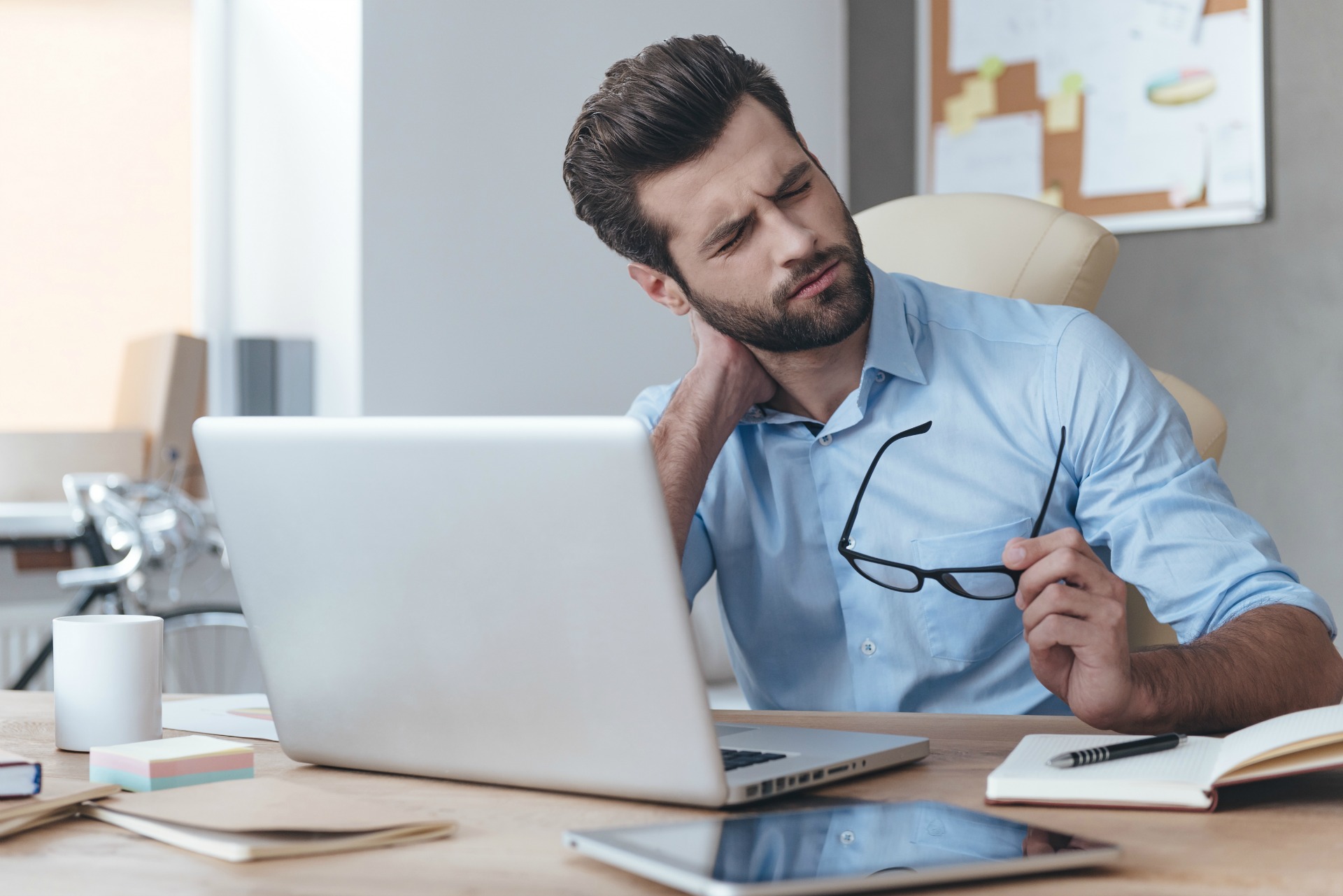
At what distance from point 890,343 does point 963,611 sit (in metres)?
0.27

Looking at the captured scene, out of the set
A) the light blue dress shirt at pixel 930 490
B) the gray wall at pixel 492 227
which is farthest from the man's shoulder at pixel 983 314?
the gray wall at pixel 492 227

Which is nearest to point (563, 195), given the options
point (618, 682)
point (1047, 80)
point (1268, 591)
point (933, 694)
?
point (1047, 80)

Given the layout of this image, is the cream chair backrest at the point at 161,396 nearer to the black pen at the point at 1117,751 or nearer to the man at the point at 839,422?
the man at the point at 839,422

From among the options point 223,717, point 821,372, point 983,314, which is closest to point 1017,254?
point 983,314

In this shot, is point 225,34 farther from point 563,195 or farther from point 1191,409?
point 1191,409

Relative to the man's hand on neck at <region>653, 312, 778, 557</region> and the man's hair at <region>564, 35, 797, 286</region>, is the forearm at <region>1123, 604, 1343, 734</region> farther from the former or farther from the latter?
the man's hair at <region>564, 35, 797, 286</region>

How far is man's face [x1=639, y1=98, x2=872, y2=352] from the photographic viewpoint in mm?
1234

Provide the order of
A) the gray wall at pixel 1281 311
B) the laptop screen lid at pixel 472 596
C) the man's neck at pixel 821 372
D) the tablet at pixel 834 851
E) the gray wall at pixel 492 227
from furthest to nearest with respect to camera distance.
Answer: the gray wall at pixel 1281 311
the gray wall at pixel 492 227
the man's neck at pixel 821 372
the laptop screen lid at pixel 472 596
the tablet at pixel 834 851

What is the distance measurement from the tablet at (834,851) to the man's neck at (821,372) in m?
0.71

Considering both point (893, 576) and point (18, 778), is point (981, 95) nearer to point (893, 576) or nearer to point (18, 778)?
point (893, 576)

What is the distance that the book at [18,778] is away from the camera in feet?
2.26

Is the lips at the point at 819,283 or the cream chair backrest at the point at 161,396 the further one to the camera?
the cream chair backrest at the point at 161,396

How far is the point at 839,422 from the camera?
1.26m

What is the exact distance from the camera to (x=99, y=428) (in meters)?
2.33
